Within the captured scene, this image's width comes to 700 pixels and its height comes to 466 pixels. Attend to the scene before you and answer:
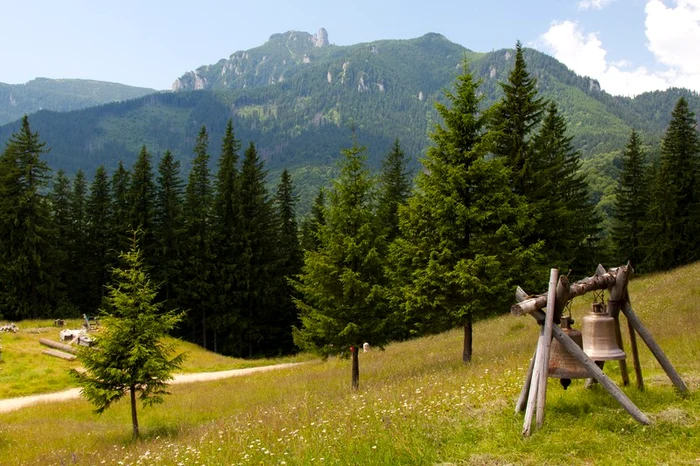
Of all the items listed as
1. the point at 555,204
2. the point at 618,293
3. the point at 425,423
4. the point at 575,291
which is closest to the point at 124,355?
the point at 425,423

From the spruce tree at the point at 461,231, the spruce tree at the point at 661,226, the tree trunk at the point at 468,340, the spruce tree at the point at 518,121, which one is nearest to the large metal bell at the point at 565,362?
the spruce tree at the point at 461,231

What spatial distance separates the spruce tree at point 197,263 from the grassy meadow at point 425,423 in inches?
936

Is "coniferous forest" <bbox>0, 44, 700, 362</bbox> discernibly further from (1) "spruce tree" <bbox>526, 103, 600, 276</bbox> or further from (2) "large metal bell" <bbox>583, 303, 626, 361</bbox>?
(2) "large metal bell" <bbox>583, 303, 626, 361</bbox>

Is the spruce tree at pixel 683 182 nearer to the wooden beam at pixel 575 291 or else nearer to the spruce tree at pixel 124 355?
the wooden beam at pixel 575 291

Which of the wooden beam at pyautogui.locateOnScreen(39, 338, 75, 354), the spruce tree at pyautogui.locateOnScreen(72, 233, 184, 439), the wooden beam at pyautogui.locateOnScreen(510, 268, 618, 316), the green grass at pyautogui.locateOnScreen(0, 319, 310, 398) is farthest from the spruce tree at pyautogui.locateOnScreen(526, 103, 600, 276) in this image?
the wooden beam at pyautogui.locateOnScreen(39, 338, 75, 354)

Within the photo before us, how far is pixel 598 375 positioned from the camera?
6.28 meters

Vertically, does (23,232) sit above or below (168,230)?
above

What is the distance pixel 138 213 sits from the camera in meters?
43.2

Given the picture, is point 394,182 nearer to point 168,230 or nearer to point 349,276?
point 168,230

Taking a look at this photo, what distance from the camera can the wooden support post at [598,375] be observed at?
6.29m

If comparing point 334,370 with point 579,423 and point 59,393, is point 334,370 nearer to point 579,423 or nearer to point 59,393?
point 59,393

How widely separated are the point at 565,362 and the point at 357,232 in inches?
415

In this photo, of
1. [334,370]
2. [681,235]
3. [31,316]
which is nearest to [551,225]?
[334,370]

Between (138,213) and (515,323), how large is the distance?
35.0 meters
